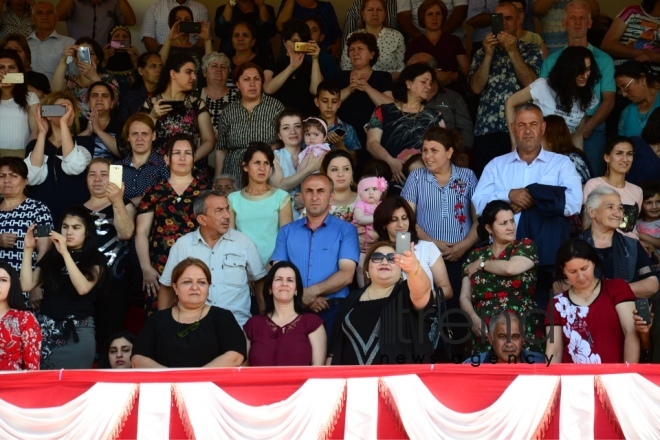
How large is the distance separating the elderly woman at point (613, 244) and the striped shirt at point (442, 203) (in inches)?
34.4

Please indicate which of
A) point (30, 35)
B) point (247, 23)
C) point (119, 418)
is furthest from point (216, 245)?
point (30, 35)

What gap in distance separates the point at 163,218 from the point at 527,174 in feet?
8.13

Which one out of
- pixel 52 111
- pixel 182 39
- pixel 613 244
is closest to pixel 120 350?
pixel 52 111

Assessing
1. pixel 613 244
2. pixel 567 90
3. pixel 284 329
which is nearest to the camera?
pixel 284 329

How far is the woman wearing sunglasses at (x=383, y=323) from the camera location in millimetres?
6699

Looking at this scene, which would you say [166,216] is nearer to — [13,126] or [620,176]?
[13,126]

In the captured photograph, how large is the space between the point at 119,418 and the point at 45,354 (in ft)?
6.04

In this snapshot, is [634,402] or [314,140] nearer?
[634,402]

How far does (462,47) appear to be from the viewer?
1078 cm

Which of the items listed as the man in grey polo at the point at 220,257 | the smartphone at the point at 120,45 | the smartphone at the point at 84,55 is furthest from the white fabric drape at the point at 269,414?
the smartphone at the point at 120,45

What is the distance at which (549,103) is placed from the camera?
360 inches

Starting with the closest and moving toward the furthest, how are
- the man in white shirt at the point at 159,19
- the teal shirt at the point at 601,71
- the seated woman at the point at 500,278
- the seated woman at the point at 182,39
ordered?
the seated woman at the point at 500,278 → the teal shirt at the point at 601,71 → the seated woman at the point at 182,39 → the man in white shirt at the point at 159,19

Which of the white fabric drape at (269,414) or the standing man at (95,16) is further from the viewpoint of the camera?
the standing man at (95,16)

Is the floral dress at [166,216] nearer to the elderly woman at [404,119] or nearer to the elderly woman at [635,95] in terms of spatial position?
the elderly woman at [404,119]
